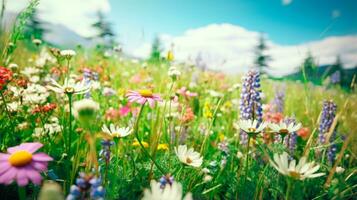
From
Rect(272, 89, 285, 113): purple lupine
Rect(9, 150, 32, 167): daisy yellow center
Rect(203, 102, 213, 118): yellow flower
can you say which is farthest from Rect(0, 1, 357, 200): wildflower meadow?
Rect(272, 89, 285, 113): purple lupine

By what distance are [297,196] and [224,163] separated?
0.61m

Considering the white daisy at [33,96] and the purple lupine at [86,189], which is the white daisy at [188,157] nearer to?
the purple lupine at [86,189]

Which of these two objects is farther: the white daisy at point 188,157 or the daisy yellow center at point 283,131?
the daisy yellow center at point 283,131

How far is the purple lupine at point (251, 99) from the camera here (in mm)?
1944

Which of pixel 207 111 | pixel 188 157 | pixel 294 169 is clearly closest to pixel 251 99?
pixel 207 111

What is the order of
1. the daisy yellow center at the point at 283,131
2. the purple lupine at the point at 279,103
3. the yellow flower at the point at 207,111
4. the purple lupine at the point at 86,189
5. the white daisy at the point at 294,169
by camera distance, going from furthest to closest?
the purple lupine at the point at 279,103
the yellow flower at the point at 207,111
the daisy yellow center at the point at 283,131
the white daisy at the point at 294,169
the purple lupine at the point at 86,189

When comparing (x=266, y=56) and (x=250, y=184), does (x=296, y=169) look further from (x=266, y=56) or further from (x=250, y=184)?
(x=266, y=56)

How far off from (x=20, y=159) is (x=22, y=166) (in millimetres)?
20

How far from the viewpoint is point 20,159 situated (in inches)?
31.5

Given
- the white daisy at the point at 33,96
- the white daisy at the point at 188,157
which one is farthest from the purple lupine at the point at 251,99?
the white daisy at the point at 33,96

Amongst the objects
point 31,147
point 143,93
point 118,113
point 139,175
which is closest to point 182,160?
point 139,175

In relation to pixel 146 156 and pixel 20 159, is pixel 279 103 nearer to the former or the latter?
pixel 146 156

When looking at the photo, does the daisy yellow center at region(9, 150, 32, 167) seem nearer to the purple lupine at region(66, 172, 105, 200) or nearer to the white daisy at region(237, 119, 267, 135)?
the purple lupine at region(66, 172, 105, 200)

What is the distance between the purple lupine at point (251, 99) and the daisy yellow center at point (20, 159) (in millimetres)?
1359
